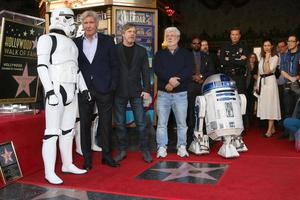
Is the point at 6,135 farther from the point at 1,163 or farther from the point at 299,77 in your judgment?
the point at 299,77

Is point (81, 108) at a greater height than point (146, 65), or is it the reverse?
point (146, 65)

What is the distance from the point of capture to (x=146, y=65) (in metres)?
4.05

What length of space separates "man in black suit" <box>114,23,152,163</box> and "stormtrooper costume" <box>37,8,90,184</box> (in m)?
0.61

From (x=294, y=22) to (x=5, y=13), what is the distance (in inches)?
296

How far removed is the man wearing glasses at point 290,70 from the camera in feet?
17.1

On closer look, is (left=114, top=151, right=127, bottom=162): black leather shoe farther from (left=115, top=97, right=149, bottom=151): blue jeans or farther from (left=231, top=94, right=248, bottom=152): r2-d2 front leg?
(left=231, top=94, right=248, bottom=152): r2-d2 front leg

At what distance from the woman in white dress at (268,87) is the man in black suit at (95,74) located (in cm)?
256

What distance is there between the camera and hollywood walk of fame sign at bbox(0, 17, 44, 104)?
139 inches

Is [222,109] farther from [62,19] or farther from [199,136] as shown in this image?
[62,19]

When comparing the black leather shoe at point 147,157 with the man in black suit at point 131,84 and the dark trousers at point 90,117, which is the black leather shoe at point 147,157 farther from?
the dark trousers at point 90,117

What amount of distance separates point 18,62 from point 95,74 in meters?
0.81

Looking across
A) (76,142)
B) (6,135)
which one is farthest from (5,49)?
(76,142)

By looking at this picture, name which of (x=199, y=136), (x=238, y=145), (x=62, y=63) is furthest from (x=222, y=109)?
(x=62, y=63)

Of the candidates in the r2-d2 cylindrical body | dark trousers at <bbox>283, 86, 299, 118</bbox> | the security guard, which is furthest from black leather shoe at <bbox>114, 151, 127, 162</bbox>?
dark trousers at <bbox>283, 86, 299, 118</bbox>
